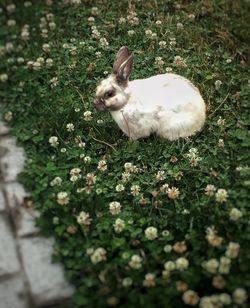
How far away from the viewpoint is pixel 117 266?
4.48 m

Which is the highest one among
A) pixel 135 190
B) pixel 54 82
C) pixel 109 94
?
pixel 109 94

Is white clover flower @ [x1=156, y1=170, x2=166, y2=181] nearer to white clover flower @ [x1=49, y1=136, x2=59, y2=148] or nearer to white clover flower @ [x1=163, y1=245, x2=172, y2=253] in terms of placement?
white clover flower @ [x1=163, y1=245, x2=172, y2=253]

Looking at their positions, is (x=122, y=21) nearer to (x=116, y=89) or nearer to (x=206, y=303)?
(x=116, y=89)

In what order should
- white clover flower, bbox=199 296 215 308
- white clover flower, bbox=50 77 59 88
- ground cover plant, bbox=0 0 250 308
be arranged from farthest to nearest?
white clover flower, bbox=50 77 59 88 → ground cover plant, bbox=0 0 250 308 → white clover flower, bbox=199 296 215 308

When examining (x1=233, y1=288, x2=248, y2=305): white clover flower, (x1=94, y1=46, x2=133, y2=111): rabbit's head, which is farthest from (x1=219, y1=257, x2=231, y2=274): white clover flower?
(x1=94, y1=46, x2=133, y2=111): rabbit's head

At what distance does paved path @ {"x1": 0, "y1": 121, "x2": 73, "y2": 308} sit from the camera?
4367 millimetres

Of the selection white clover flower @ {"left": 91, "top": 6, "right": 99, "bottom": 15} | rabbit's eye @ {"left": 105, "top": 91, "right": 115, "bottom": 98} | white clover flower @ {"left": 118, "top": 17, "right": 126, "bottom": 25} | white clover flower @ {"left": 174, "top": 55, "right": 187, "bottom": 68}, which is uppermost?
rabbit's eye @ {"left": 105, "top": 91, "right": 115, "bottom": 98}

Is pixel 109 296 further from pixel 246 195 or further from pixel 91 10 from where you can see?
pixel 91 10

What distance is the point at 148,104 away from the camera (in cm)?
A: 539

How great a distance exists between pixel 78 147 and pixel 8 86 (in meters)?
1.45

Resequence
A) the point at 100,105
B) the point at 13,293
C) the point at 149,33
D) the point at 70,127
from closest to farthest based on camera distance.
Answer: the point at 13,293 < the point at 100,105 < the point at 70,127 < the point at 149,33

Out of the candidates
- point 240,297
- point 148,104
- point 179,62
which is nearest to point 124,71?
point 148,104

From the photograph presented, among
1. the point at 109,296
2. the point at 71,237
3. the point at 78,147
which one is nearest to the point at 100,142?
the point at 78,147

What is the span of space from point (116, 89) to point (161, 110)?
1.56 ft
